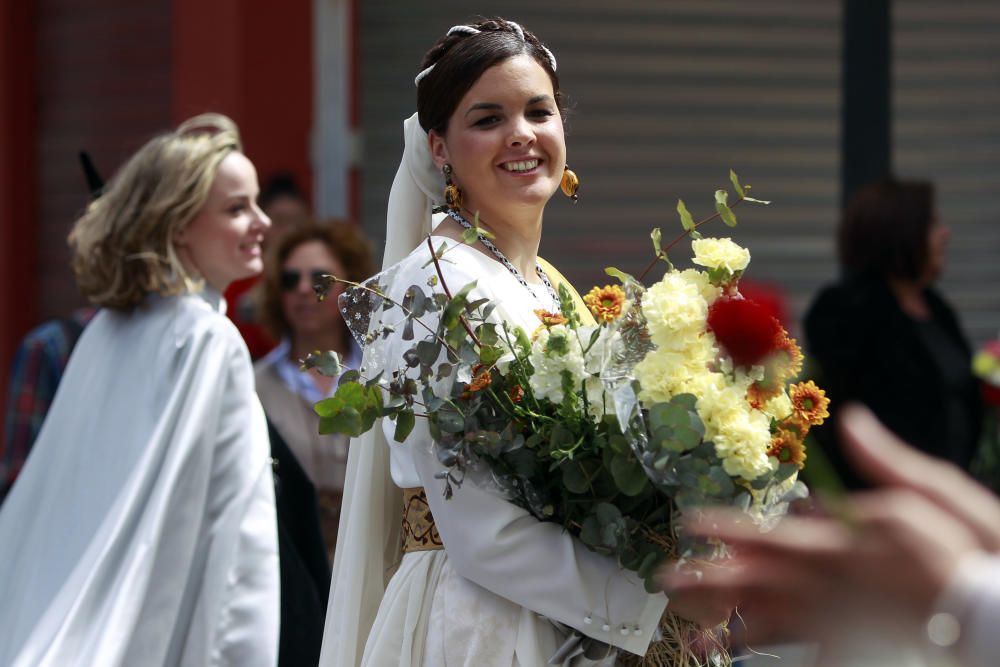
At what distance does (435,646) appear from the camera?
2.75 m

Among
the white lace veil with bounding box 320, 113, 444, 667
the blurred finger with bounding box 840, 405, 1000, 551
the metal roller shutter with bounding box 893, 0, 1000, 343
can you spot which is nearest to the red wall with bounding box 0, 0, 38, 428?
the metal roller shutter with bounding box 893, 0, 1000, 343

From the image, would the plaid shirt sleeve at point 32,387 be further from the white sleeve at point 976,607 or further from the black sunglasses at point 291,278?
the white sleeve at point 976,607

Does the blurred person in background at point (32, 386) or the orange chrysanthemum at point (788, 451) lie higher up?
the orange chrysanthemum at point (788, 451)

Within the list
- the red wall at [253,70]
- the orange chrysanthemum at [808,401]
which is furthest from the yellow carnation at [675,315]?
the red wall at [253,70]

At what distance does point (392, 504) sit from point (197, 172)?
153cm

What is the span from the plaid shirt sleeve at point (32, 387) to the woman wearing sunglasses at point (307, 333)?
68 centimetres

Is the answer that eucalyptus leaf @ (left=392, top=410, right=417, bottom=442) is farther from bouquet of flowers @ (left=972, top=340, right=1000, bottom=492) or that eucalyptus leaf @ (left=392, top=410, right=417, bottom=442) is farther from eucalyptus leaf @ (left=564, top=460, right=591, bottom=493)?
bouquet of flowers @ (left=972, top=340, right=1000, bottom=492)

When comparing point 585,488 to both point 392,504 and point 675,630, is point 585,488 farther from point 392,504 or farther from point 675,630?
point 392,504

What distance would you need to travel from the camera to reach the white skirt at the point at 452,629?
2.69 m

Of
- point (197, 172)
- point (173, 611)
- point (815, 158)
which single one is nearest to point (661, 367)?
point (173, 611)

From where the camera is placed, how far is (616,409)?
2496 mm

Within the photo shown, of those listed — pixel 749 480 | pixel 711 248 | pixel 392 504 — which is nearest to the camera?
pixel 749 480

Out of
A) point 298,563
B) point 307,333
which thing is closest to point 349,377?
point 298,563

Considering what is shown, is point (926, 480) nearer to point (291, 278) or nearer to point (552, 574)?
point (552, 574)
